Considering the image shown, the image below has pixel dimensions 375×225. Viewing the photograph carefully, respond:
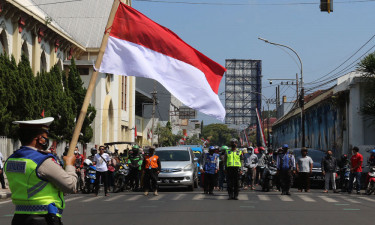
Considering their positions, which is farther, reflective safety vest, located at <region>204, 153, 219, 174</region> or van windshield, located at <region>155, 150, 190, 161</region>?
van windshield, located at <region>155, 150, 190, 161</region>

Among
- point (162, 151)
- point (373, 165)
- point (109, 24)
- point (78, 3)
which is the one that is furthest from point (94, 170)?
point (78, 3)

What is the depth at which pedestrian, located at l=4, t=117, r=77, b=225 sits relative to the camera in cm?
494

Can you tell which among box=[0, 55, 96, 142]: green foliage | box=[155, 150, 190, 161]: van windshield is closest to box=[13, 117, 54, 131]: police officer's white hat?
box=[155, 150, 190, 161]: van windshield

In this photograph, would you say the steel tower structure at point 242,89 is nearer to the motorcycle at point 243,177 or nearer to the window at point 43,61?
the window at point 43,61

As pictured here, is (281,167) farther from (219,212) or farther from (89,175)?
(219,212)

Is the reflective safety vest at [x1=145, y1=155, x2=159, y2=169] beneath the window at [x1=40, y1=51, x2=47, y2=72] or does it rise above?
beneath

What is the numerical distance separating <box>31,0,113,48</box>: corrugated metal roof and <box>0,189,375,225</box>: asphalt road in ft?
133

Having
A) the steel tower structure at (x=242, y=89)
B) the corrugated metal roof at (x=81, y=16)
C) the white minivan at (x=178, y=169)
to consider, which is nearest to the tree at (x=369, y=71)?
the white minivan at (x=178, y=169)

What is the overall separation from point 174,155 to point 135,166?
1631mm

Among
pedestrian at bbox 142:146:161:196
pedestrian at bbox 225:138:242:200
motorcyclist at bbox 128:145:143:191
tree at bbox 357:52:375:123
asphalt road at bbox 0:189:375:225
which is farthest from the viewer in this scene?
tree at bbox 357:52:375:123

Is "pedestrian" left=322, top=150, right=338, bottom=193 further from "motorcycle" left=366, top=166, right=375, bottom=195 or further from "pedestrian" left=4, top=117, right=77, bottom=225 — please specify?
"pedestrian" left=4, top=117, right=77, bottom=225

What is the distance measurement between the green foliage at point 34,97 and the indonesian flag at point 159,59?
818 inches

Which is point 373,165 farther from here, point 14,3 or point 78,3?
point 78,3

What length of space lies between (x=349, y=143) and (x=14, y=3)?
21.7m
